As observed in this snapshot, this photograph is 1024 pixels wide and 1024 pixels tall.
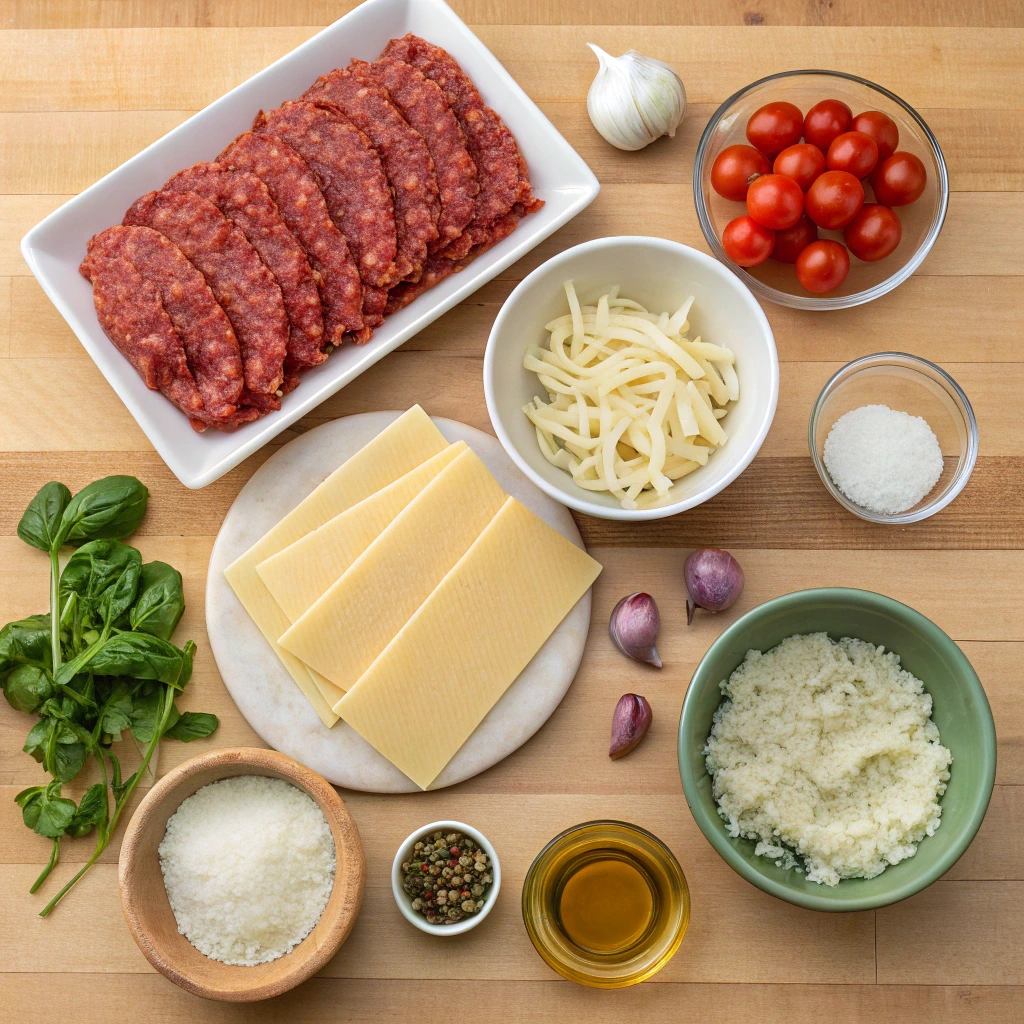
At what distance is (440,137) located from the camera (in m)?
2.16

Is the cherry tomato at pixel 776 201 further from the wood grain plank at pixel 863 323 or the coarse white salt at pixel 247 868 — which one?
the coarse white salt at pixel 247 868

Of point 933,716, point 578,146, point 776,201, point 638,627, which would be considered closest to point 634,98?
point 578,146

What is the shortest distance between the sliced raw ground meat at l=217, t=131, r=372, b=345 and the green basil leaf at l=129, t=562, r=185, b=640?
27.2 inches

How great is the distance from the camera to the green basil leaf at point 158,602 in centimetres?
212

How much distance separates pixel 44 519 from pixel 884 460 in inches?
79.1

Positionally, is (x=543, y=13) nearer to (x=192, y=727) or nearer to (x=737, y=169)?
(x=737, y=169)

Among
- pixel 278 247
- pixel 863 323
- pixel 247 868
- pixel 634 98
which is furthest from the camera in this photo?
pixel 863 323

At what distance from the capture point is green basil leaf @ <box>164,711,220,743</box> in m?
2.15

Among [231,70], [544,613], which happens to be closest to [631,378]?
[544,613]

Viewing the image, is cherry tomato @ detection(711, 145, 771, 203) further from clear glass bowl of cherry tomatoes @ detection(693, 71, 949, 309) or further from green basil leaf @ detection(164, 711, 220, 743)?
green basil leaf @ detection(164, 711, 220, 743)

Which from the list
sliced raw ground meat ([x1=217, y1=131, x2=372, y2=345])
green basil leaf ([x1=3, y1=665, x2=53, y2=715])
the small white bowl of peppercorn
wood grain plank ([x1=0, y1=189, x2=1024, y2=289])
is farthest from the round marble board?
wood grain plank ([x1=0, y1=189, x2=1024, y2=289])

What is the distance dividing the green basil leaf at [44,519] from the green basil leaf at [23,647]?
0.64 feet

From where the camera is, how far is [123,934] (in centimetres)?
215

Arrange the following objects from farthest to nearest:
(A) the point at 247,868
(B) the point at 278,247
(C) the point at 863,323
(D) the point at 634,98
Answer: (C) the point at 863,323, (D) the point at 634,98, (B) the point at 278,247, (A) the point at 247,868
